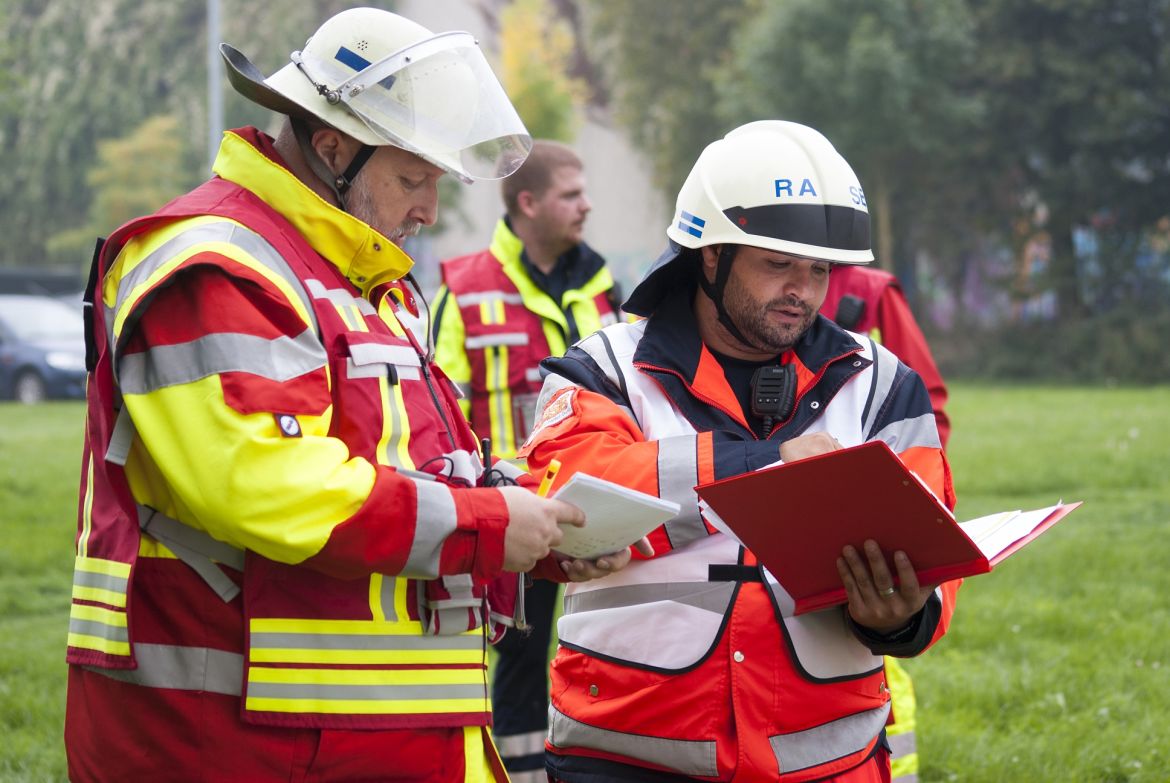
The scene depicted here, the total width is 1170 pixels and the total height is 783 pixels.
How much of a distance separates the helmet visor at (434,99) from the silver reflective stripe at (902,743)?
2744 mm

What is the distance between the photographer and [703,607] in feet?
10.2

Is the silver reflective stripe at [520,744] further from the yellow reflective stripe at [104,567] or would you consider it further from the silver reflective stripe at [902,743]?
the yellow reflective stripe at [104,567]

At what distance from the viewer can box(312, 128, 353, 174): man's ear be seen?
288 centimetres

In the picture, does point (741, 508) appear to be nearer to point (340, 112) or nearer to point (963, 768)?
point (340, 112)

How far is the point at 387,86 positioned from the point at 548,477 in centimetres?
91

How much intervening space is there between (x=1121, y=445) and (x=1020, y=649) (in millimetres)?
6889

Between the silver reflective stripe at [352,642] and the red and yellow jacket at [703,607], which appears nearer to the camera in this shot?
the silver reflective stripe at [352,642]

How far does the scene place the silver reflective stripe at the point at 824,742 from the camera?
10.0ft

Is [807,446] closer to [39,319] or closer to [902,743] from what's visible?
[902,743]

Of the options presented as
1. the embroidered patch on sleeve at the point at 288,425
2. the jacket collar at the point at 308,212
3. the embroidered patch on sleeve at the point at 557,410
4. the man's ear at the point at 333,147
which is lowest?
the embroidered patch on sleeve at the point at 557,410

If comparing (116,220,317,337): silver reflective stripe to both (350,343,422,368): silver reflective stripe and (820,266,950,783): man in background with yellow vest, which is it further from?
(820,266,950,783): man in background with yellow vest

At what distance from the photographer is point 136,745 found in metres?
2.62

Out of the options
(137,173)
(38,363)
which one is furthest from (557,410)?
(137,173)

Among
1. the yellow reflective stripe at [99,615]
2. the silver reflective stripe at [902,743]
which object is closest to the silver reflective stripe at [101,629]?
the yellow reflective stripe at [99,615]
